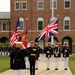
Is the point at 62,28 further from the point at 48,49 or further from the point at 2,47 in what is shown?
the point at 48,49

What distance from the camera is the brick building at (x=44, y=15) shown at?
5884 cm

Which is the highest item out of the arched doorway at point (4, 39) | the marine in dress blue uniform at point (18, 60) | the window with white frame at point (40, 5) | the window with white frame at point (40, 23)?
the window with white frame at point (40, 5)

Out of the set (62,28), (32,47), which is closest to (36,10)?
(62,28)

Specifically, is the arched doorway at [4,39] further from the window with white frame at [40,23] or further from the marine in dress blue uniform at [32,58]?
the marine in dress blue uniform at [32,58]

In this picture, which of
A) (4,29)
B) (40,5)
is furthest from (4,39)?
(40,5)

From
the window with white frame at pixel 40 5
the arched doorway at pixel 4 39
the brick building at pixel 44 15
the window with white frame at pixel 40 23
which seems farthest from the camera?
the arched doorway at pixel 4 39

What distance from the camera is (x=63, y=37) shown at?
59031 millimetres

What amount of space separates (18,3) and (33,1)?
258 centimetres

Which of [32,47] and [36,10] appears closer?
[32,47]

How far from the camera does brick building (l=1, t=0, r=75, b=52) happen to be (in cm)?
5884

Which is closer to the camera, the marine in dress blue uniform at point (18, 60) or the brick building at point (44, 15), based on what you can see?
the marine in dress blue uniform at point (18, 60)

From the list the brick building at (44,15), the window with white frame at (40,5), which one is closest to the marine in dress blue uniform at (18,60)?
the brick building at (44,15)

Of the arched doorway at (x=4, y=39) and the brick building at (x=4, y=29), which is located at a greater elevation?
the brick building at (x=4, y=29)

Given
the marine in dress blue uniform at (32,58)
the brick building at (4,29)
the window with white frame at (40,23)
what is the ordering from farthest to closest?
the brick building at (4,29), the window with white frame at (40,23), the marine in dress blue uniform at (32,58)
